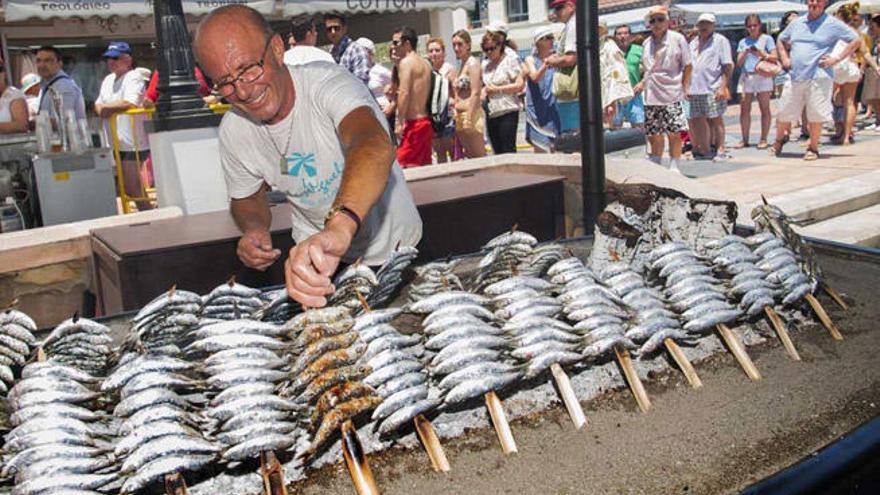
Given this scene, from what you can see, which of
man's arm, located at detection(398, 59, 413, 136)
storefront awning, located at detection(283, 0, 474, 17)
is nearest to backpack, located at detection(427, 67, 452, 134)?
man's arm, located at detection(398, 59, 413, 136)

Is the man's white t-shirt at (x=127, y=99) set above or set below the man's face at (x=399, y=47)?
below

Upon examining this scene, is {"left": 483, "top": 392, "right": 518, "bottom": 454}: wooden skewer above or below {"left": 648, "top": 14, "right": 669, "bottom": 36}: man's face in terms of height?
below

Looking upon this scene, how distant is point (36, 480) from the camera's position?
70.1 inches

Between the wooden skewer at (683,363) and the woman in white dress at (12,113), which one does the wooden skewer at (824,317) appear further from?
the woman in white dress at (12,113)

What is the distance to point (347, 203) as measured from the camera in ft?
8.16

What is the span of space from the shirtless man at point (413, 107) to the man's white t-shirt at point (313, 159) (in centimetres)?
484

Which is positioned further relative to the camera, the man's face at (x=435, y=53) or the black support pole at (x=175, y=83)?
the man's face at (x=435, y=53)

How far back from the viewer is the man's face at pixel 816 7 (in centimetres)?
1027

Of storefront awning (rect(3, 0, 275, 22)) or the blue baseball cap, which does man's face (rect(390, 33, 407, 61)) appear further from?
the blue baseball cap

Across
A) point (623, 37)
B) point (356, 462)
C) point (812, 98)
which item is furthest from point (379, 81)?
point (356, 462)

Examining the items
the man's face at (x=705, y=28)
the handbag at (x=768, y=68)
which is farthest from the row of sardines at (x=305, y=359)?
the handbag at (x=768, y=68)

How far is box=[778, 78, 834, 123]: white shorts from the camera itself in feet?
34.6

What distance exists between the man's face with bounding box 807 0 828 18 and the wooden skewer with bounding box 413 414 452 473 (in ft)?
34.1

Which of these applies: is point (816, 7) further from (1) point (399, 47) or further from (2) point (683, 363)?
(2) point (683, 363)
